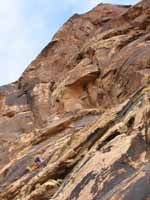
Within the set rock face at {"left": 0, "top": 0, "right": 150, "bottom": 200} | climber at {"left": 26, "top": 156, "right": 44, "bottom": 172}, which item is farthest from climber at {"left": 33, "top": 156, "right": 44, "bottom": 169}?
rock face at {"left": 0, "top": 0, "right": 150, "bottom": 200}

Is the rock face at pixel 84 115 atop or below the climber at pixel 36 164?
atop

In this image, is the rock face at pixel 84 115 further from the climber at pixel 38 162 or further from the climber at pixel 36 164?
the climber at pixel 38 162

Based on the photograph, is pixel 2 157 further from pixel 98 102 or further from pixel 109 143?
pixel 109 143

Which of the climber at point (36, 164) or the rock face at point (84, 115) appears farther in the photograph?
the climber at point (36, 164)

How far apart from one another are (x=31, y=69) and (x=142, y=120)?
120 feet

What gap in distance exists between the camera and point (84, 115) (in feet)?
111

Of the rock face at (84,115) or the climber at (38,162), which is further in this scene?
the climber at (38,162)

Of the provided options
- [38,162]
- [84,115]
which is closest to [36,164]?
[38,162]

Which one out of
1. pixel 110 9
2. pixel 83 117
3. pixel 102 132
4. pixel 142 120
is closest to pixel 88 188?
pixel 142 120

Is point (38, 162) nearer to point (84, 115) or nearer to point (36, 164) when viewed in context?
point (36, 164)

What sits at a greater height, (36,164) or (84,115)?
(84,115)

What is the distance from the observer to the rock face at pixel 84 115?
18.6m

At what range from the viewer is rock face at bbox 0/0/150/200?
18.6 metres

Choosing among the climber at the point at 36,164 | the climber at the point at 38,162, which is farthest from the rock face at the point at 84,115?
the climber at the point at 38,162
